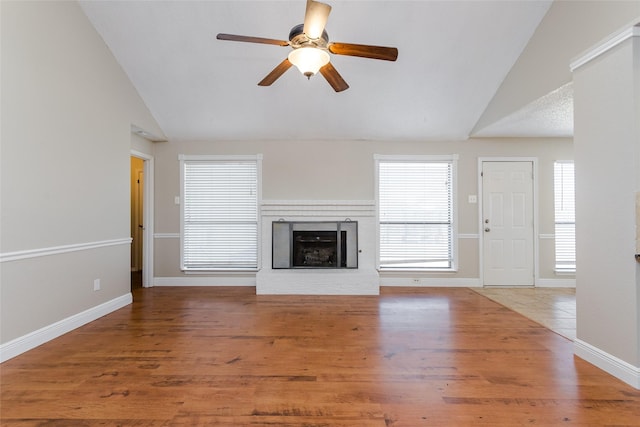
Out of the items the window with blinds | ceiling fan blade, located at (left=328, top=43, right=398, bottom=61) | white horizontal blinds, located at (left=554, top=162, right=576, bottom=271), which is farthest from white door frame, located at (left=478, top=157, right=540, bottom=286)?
the window with blinds

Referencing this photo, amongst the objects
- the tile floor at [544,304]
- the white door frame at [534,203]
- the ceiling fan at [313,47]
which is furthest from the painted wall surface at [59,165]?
the white door frame at [534,203]

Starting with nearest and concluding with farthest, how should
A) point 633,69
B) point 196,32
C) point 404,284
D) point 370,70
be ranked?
point 633,69, point 196,32, point 370,70, point 404,284

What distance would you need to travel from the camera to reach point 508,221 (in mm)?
4758

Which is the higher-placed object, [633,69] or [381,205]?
[633,69]

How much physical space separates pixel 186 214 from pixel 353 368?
12.2 feet

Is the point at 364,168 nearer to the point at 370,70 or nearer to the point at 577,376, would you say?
the point at 370,70

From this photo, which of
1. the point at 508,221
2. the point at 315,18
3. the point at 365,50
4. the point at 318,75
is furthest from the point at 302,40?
the point at 508,221

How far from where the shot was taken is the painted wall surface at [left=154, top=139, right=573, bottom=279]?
15.6ft

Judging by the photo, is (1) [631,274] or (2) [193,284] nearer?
(1) [631,274]

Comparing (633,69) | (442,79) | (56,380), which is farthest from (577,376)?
(56,380)

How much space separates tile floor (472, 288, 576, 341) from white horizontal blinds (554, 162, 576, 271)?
51cm

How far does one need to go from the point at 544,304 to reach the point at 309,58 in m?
4.03

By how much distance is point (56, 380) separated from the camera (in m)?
2.09

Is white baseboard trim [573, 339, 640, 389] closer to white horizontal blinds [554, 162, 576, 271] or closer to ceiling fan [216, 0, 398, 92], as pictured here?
ceiling fan [216, 0, 398, 92]
